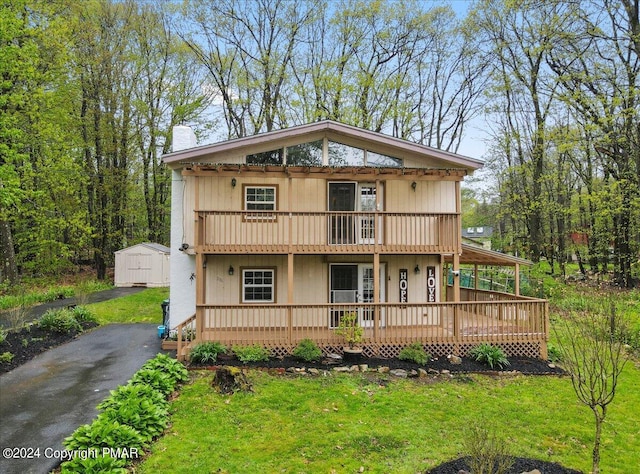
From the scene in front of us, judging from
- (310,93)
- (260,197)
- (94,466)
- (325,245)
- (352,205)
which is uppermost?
(310,93)

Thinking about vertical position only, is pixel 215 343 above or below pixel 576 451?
above

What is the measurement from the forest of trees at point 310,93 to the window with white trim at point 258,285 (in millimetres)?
13836

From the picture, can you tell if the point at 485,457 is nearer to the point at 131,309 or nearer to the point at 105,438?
the point at 105,438

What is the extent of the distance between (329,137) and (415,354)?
7.39 metres

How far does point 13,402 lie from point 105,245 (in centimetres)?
2120

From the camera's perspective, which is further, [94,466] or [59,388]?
[59,388]

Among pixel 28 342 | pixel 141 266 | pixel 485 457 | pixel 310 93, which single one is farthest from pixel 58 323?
pixel 310 93

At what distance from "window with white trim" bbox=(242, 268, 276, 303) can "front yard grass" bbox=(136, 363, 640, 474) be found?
358 centimetres

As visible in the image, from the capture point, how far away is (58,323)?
12.9m

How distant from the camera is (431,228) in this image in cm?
1209

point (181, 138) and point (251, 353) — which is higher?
point (181, 138)

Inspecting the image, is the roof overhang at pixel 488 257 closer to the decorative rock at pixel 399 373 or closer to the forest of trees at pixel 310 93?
the decorative rock at pixel 399 373

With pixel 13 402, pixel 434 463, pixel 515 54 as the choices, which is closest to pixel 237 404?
pixel 434 463

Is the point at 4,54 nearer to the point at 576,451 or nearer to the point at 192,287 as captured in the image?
the point at 192,287
